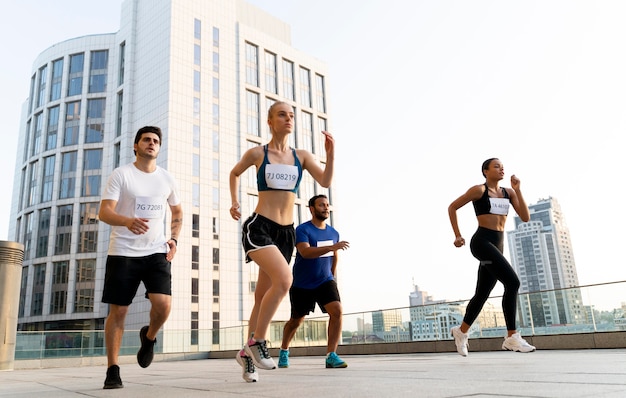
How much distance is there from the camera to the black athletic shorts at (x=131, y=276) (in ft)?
13.8

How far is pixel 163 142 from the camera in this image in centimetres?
3869

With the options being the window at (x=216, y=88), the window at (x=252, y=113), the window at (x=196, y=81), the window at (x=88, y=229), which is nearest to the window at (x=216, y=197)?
the window at (x=252, y=113)

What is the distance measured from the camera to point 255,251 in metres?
4.31

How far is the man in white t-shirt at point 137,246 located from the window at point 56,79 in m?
49.7

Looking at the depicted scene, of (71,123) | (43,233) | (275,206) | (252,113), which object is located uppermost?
(252,113)

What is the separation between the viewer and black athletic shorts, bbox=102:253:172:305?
13.8 ft

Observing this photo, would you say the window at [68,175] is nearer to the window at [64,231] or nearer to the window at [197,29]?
the window at [64,231]

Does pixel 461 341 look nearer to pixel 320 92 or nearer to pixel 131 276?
pixel 131 276

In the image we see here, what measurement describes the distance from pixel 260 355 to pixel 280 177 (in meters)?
1.54

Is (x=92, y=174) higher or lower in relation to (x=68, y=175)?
lower

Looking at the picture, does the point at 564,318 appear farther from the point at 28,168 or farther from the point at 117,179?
the point at 28,168

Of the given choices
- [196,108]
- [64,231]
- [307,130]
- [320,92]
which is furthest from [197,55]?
[64,231]

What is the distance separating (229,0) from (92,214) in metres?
23.4

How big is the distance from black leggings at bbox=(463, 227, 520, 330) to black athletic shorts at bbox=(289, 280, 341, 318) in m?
1.80
